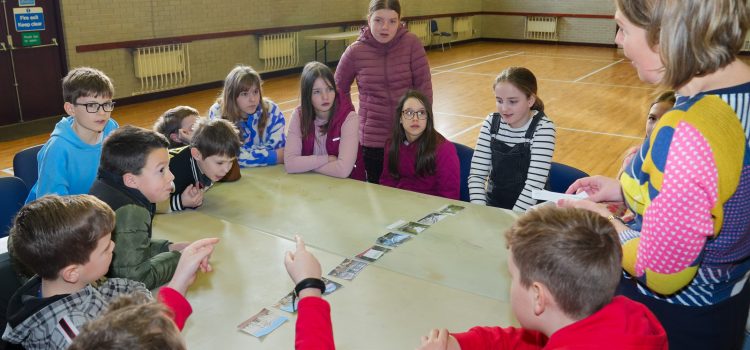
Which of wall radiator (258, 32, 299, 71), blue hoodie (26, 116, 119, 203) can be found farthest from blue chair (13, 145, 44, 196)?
wall radiator (258, 32, 299, 71)

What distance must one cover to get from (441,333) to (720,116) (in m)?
0.86

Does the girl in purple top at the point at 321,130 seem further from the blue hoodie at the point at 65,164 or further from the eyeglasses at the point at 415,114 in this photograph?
the blue hoodie at the point at 65,164

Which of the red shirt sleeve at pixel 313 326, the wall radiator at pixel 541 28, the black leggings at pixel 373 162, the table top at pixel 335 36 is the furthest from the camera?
the wall radiator at pixel 541 28

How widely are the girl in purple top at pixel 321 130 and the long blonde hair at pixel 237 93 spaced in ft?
0.93

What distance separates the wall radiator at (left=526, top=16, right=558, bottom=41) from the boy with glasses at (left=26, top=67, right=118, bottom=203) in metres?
16.8

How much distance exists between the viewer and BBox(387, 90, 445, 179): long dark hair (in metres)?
3.33

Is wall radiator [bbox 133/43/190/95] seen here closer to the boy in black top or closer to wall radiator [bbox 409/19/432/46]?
the boy in black top

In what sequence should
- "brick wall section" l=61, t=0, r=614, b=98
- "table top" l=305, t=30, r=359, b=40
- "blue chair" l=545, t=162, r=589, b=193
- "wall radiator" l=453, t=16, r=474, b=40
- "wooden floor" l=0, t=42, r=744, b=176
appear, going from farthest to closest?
"wall radiator" l=453, t=16, r=474, b=40, "table top" l=305, t=30, r=359, b=40, "brick wall section" l=61, t=0, r=614, b=98, "wooden floor" l=0, t=42, r=744, b=176, "blue chair" l=545, t=162, r=589, b=193

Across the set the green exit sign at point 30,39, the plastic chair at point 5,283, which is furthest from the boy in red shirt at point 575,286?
the green exit sign at point 30,39

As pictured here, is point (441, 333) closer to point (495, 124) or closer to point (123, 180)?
point (123, 180)

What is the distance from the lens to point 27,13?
319 inches

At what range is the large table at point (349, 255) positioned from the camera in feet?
5.96

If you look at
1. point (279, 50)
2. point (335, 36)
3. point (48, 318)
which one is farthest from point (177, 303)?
point (335, 36)

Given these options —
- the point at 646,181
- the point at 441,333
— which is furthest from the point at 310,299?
the point at 646,181
